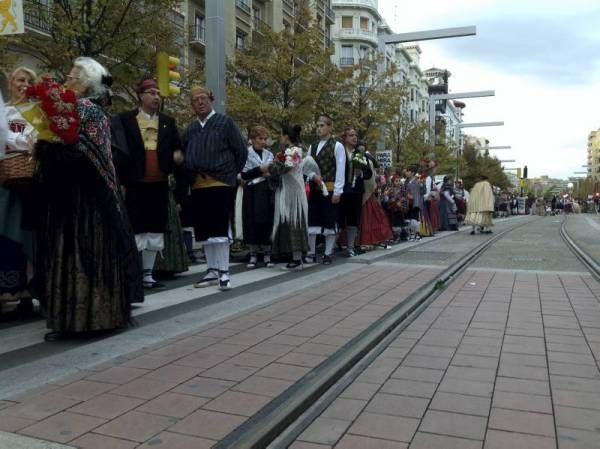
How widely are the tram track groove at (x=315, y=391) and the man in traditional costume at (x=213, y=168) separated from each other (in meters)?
2.07

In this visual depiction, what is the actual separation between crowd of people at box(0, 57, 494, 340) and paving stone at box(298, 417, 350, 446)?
2.00 meters

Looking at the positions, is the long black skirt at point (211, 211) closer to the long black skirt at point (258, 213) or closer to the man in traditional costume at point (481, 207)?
the long black skirt at point (258, 213)

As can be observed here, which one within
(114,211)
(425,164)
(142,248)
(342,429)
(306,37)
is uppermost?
(306,37)

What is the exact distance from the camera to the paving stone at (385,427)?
8.53 feet

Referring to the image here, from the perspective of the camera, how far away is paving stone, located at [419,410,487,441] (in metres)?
2.62

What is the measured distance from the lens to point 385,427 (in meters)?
2.69

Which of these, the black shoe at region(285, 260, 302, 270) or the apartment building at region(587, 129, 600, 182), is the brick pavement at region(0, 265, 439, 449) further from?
the apartment building at region(587, 129, 600, 182)

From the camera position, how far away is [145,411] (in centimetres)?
280

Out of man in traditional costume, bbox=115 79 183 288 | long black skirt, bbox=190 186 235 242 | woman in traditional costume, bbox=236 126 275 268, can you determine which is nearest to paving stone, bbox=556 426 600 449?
long black skirt, bbox=190 186 235 242

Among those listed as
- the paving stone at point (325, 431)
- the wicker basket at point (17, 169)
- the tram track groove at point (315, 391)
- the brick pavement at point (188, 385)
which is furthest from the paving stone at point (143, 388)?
the wicker basket at point (17, 169)

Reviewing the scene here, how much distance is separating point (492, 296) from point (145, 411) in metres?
4.10

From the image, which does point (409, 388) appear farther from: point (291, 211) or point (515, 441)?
point (291, 211)

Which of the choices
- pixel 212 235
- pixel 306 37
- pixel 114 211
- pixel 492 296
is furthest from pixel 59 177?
pixel 306 37

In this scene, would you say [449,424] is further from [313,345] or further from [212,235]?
[212,235]
